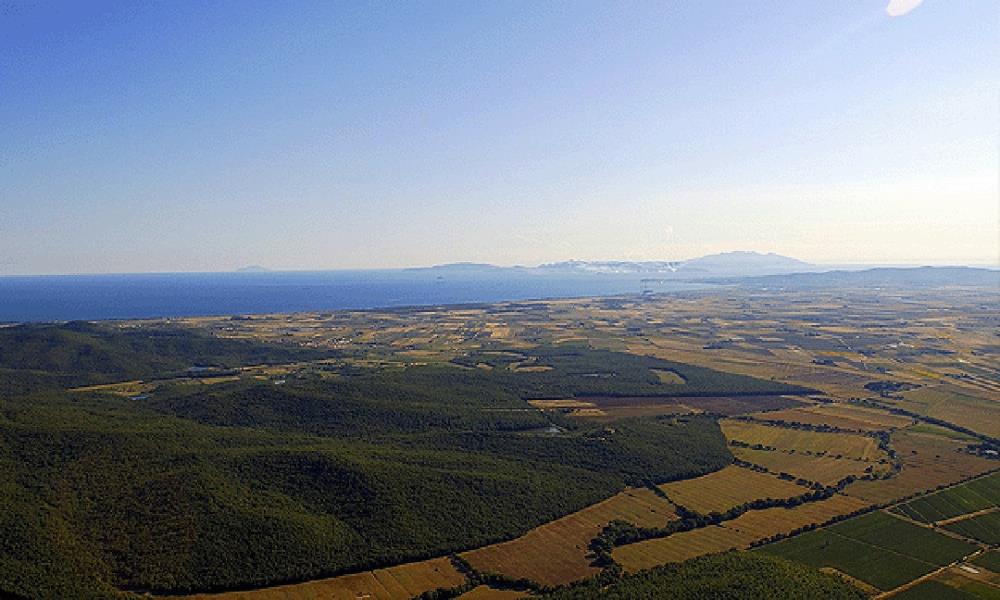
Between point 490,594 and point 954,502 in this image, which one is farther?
point 954,502

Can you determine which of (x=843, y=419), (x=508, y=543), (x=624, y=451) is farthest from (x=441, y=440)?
(x=843, y=419)

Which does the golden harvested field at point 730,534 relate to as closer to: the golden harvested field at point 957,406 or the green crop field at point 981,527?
the green crop field at point 981,527

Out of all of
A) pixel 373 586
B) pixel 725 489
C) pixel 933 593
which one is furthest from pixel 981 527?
pixel 373 586

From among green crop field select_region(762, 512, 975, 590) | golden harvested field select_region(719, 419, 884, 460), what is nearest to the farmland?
green crop field select_region(762, 512, 975, 590)

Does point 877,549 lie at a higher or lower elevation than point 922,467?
lower

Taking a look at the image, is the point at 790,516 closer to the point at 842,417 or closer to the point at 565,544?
the point at 565,544

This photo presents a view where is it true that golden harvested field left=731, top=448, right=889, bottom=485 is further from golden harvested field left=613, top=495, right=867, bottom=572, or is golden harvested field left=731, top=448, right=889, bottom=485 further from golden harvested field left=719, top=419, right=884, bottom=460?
golden harvested field left=613, top=495, right=867, bottom=572

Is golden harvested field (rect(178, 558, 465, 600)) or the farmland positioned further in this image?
the farmland

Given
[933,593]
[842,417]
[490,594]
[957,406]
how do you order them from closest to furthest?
[490,594] < [933,593] < [842,417] < [957,406]
